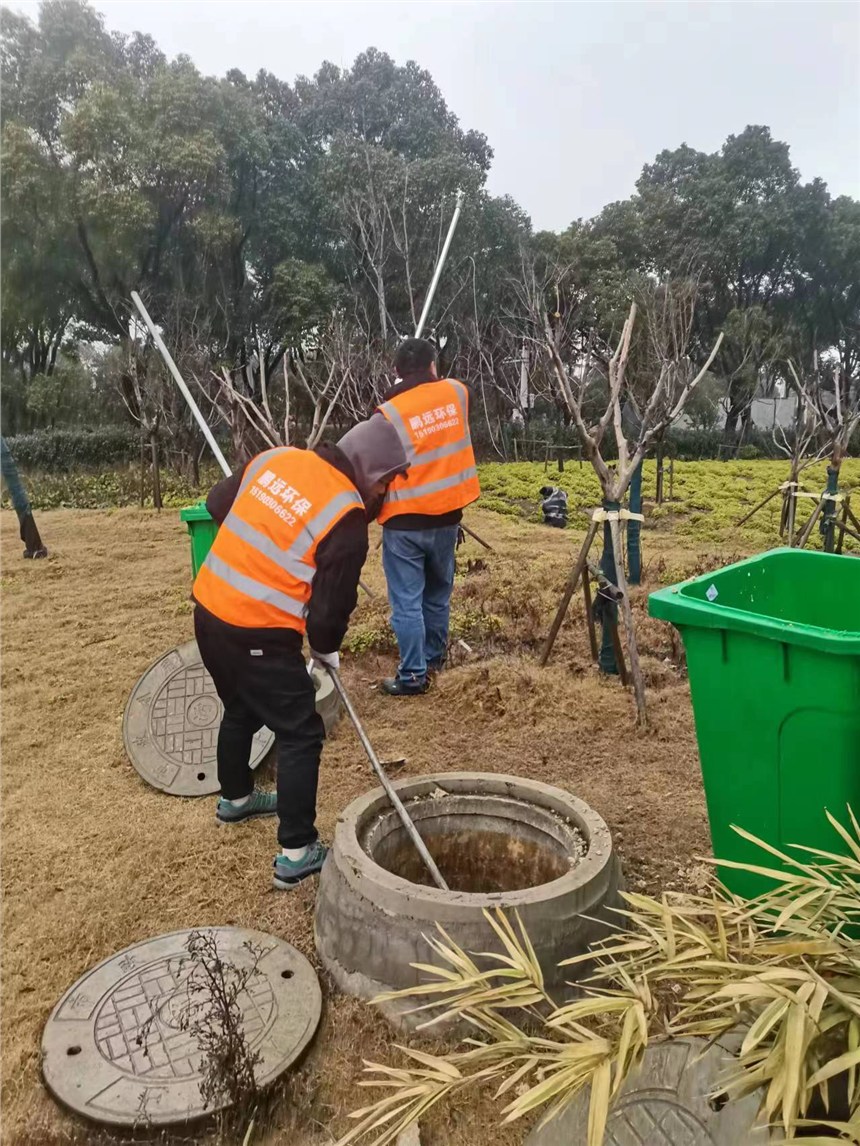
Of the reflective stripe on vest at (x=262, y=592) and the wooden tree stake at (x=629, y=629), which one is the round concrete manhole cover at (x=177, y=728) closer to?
the reflective stripe on vest at (x=262, y=592)

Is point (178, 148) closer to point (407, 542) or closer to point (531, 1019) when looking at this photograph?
point (407, 542)

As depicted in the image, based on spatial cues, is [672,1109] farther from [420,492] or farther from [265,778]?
[420,492]

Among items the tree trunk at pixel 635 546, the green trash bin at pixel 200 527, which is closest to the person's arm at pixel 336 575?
the green trash bin at pixel 200 527

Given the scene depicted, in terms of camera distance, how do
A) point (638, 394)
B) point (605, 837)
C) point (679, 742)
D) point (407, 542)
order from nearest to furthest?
point (605, 837), point (679, 742), point (407, 542), point (638, 394)

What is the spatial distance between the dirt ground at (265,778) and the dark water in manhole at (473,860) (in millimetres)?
371

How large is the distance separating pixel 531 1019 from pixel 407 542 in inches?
108

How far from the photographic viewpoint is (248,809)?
3.33m

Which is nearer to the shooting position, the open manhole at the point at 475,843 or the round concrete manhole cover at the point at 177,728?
the open manhole at the point at 475,843

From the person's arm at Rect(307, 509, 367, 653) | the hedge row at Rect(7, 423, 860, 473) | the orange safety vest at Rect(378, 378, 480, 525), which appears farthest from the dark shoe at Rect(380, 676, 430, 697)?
the hedge row at Rect(7, 423, 860, 473)

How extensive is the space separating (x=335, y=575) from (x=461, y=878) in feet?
3.91

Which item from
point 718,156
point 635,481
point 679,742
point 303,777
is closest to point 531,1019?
point 303,777

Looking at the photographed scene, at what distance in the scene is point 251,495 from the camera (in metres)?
2.76

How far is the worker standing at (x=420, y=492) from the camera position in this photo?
4.38m

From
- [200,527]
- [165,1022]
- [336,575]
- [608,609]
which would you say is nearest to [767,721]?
[336,575]
